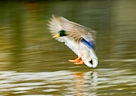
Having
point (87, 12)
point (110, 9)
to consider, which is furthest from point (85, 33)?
point (110, 9)

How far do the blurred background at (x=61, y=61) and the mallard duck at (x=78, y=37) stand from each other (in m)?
0.31

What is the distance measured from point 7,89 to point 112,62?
224 centimetres

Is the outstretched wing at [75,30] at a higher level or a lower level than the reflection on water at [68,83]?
higher

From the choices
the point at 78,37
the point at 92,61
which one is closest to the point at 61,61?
the point at 92,61

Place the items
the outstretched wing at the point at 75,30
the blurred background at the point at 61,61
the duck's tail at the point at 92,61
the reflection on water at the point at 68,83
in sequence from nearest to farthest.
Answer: the reflection on water at the point at 68,83
the blurred background at the point at 61,61
the outstretched wing at the point at 75,30
the duck's tail at the point at 92,61

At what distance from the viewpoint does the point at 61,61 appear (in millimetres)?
8539

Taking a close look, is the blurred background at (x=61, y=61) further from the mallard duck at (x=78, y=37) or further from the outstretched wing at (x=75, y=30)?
the outstretched wing at (x=75, y=30)

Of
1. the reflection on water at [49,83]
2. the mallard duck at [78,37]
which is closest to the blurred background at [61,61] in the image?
the reflection on water at [49,83]

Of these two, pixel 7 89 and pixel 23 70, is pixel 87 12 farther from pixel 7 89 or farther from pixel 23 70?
pixel 7 89

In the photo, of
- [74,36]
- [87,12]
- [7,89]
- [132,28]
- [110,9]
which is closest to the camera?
[7,89]

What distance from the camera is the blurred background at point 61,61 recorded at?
6703mm

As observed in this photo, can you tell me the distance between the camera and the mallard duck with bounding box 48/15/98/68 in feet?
23.5

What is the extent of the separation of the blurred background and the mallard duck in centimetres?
31

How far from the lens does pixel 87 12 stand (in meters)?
17.0
